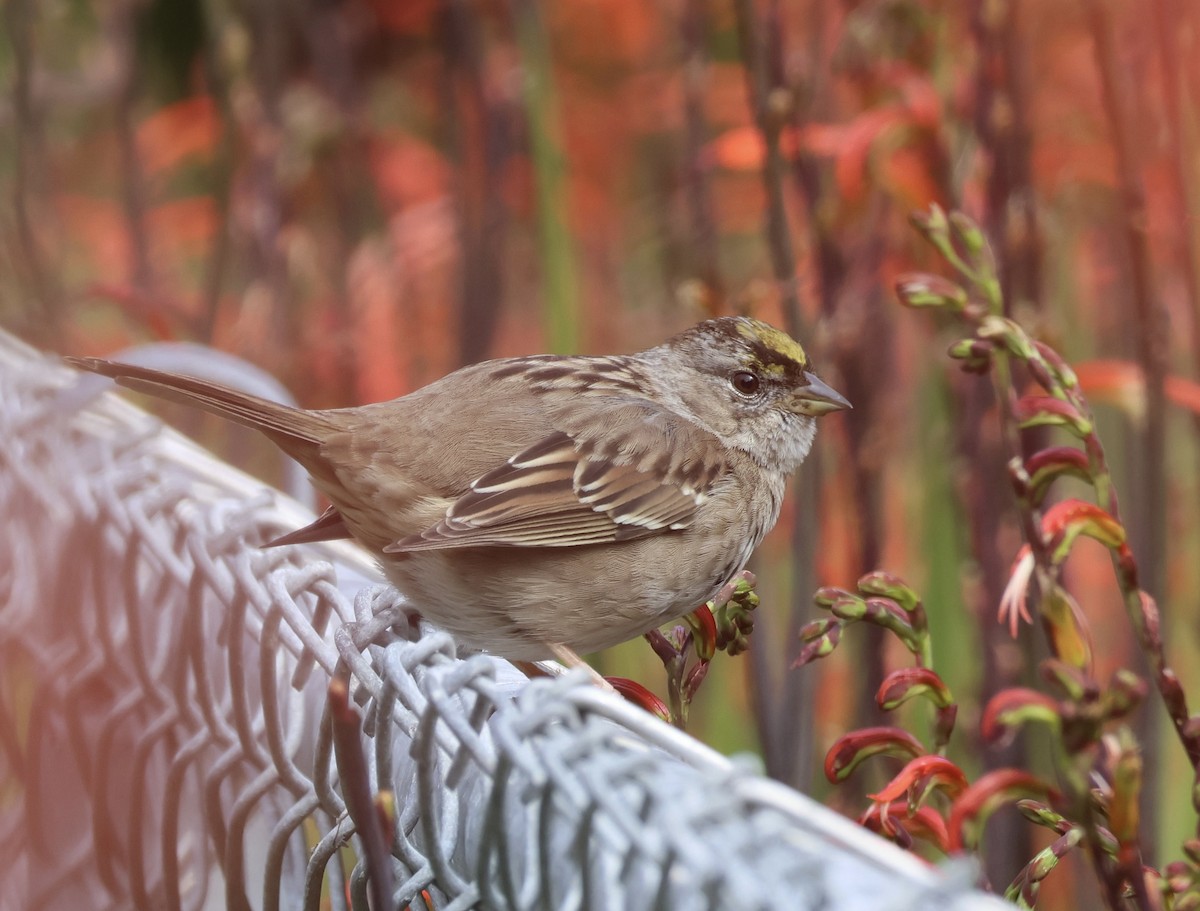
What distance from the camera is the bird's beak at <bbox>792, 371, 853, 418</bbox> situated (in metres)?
1.84

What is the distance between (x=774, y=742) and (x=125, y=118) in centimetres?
172

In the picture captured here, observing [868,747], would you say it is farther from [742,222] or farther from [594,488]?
[742,222]

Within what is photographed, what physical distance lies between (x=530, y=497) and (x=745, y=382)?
45 cm

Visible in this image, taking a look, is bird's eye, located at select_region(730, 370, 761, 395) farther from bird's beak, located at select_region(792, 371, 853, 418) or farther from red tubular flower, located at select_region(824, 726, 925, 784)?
red tubular flower, located at select_region(824, 726, 925, 784)

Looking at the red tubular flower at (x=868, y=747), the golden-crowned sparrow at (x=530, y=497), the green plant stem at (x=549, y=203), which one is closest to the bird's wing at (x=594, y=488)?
the golden-crowned sparrow at (x=530, y=497)

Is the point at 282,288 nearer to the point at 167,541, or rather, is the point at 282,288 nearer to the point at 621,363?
the point at 621,363

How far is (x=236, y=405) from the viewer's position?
58.8 inches

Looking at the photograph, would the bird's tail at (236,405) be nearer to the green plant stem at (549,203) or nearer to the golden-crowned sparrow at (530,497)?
the golden-crowned sparrow at (530,497)

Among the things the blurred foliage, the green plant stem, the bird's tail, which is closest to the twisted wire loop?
the bird's tail

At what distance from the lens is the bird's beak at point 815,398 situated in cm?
184

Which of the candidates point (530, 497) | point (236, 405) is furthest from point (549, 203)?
point (236, 405)

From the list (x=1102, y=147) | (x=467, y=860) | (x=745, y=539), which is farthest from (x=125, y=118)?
(x=467, y=860)

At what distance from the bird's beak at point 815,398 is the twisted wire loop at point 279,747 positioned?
24.4 inches

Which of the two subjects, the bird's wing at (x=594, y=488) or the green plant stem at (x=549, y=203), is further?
the green plant stem at (x=549, y=203)
